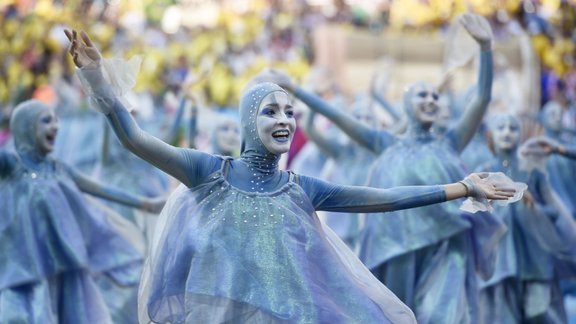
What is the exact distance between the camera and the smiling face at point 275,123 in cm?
594

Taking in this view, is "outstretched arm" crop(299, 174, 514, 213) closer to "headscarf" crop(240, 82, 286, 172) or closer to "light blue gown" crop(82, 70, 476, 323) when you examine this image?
"light blue gown" crop(82, 70, 476, 323)

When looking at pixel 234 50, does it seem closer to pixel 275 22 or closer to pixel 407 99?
pixel 275 22

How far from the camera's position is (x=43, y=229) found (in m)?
8.09

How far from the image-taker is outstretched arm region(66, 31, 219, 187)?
5.69m

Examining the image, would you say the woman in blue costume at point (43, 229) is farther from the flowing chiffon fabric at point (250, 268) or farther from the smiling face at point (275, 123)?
the smiling face at point (275, 123)

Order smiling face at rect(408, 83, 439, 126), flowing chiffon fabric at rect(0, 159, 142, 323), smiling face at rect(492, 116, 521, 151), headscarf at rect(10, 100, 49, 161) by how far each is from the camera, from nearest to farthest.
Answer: flowing chiffon fabric at rect(0, 159, 142, 323)
headscarf at rect(10, 100, 49, 161)
smiling face at rect(408, 83, 439, 126)
smiling face at rect(492, 116, 521, 151)

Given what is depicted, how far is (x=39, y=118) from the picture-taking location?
830cm

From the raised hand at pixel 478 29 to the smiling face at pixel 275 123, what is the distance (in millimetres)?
2336

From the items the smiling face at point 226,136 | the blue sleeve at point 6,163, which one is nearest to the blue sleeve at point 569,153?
the smiling face at point 226,136

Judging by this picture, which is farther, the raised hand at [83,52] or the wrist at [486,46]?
the wrist at [486,46]

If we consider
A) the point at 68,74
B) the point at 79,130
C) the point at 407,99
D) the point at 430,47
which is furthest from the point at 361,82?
the point at 407,99

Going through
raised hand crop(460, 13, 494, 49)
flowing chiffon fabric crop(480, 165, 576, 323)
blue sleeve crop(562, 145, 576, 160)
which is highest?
raised hand crop(460, 13, 494, 49)

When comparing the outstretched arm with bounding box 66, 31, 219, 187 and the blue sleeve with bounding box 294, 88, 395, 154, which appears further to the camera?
the blue sleeve with bounding box 294, 88, 395, 154

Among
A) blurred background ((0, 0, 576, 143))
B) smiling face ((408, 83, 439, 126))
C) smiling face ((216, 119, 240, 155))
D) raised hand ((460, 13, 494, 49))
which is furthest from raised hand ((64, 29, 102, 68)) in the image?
blurred background ((0, 0, 576, 143))
